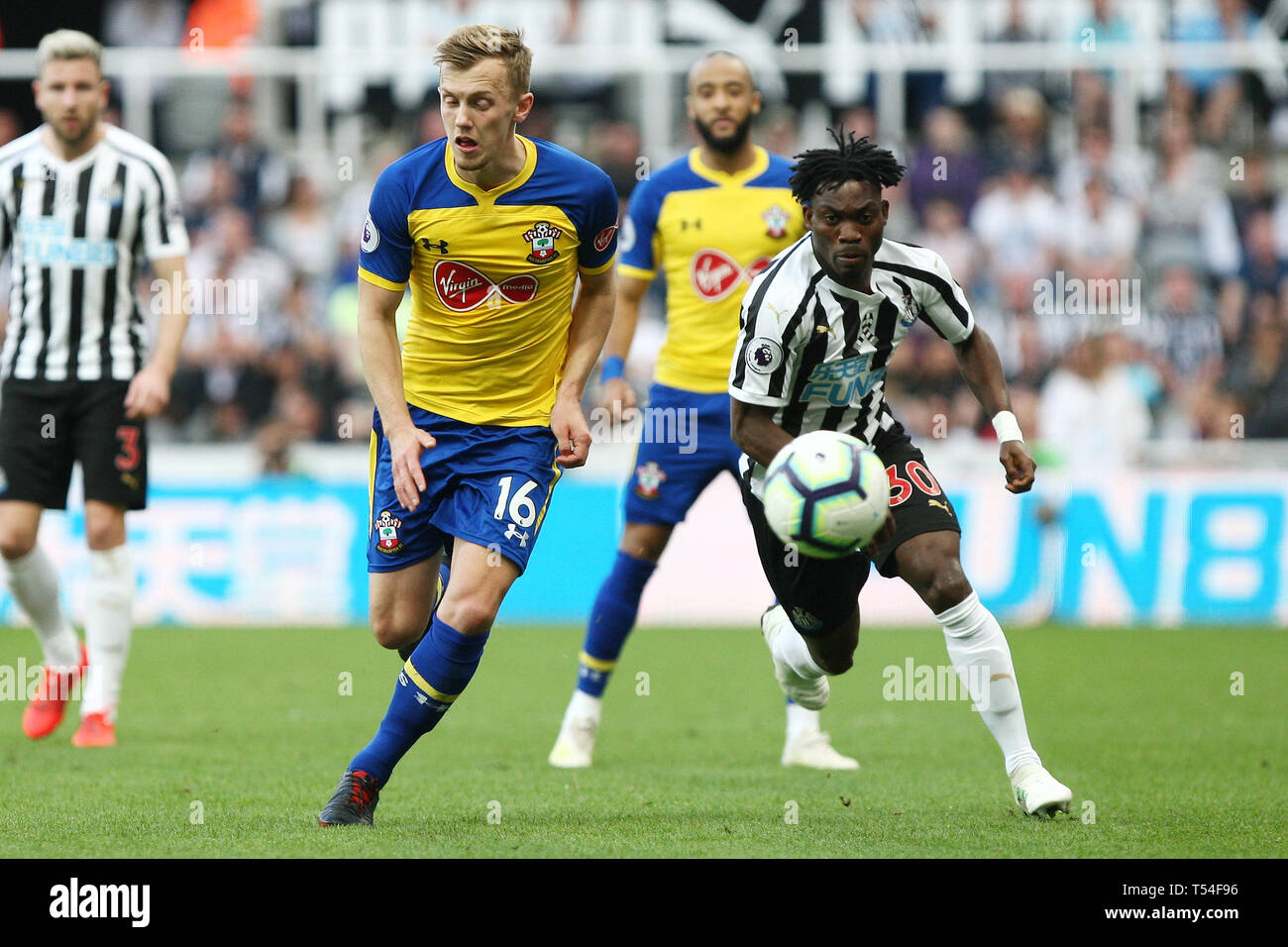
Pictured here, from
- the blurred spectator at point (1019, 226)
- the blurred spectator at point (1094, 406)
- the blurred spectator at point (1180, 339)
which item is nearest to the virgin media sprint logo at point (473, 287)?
the blurred spectator at point (1094, 406)

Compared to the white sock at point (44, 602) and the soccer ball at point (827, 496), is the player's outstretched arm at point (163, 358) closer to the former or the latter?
the white sock at point (44, 602)

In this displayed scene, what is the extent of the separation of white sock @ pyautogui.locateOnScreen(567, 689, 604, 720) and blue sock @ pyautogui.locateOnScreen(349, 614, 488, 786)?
1891 mm

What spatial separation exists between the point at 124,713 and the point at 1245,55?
12666 mm

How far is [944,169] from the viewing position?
637 inches

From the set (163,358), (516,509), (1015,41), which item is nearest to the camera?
(516,509)

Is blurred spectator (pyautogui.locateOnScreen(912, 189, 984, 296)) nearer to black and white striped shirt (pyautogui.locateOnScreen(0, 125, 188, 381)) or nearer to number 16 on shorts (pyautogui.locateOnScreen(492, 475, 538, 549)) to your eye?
black and white striped shirt (pyautogui.locateOnScreen(0, 125, 188, 381))

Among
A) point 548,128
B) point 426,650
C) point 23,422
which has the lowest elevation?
point 426,650

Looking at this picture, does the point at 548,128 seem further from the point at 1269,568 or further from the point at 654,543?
the point at 654,543

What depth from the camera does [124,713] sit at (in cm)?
876

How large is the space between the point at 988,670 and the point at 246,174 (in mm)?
12897

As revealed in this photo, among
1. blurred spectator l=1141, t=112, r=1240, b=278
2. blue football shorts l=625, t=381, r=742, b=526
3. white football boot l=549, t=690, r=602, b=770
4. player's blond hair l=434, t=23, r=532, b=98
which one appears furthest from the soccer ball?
blurred spectator l=1141, t=112, r=1240, b=278

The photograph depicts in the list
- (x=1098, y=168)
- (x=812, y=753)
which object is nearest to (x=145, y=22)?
(x=1098, y=168)

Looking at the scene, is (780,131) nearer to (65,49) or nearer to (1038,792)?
(65,49)
